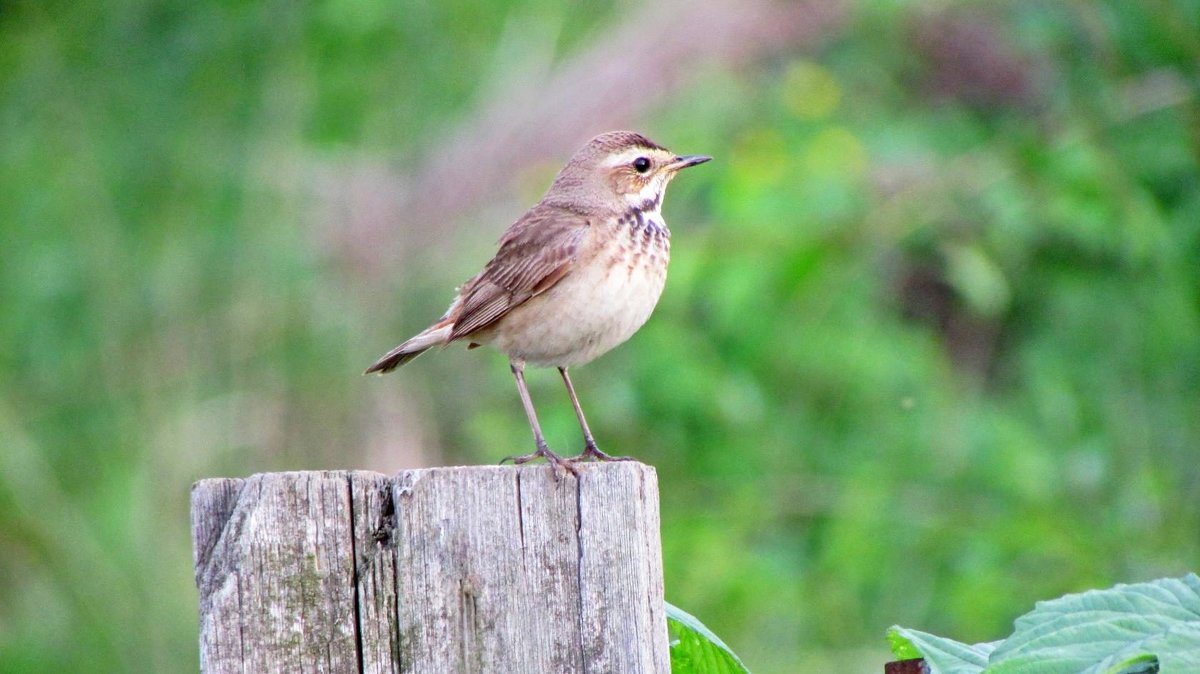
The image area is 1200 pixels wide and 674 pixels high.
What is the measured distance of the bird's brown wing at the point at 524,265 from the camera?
4.63 metres

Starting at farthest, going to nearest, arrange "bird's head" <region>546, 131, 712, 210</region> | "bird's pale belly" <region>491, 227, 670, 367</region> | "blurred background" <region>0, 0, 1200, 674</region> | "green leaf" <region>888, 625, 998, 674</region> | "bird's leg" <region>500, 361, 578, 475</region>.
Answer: "blurred background" <region>0, 0, 1200, 674</region>
"bird's head" <region>546, 131, 712, 210</region>
"bird's pale belly" <region>491, 227, 670, 367</region>
"bird's leg" <region>500, 361, 578, 475</region>
"green leaf" <region>888, 625, 998, 674</region>

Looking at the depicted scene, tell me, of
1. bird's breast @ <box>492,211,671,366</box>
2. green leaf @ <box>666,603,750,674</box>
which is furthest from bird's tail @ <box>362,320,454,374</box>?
green leaf @ <box>666,603,750,674</box>

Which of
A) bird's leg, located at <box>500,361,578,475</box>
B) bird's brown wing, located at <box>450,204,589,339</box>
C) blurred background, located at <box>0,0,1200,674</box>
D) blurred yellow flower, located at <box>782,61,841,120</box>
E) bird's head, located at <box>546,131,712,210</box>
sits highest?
→ blurred yellow flower, located at <box>782,61,841,120</box>

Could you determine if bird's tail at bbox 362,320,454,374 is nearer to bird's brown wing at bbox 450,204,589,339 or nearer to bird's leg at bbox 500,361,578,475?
bird's brown wing at bbox 450,204,589,339

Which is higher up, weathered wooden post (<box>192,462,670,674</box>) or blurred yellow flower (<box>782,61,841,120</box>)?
blurred yellow flower (<box>782,61,841,120</box>)

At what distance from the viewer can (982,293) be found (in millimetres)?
8062

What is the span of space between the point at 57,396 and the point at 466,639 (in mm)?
6633

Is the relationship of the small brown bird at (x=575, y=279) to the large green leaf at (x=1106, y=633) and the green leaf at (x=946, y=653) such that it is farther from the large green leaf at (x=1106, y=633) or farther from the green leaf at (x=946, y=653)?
the large green leaf at (x=1106, y=633)

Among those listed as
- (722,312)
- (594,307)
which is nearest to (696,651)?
(594,307)

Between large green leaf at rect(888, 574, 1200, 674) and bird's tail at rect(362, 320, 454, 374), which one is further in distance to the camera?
bird's tail at rect(362, 320, 454, 374)

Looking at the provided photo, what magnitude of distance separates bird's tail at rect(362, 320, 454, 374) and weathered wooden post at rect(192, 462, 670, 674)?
2125mm

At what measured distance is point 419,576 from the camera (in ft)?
8.64

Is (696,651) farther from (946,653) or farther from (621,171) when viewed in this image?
(621,171)

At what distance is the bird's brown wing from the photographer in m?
4.63
